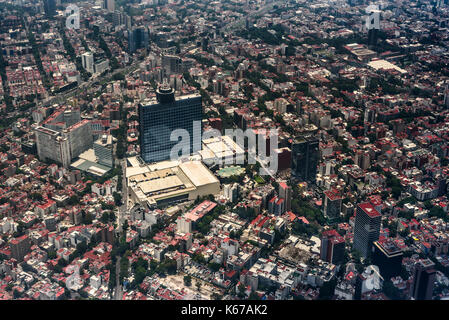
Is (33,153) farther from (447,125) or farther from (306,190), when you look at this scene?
(447,125)

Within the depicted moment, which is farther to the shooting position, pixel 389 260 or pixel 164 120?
pixel 164 120

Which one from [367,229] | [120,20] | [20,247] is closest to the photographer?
[20,247]

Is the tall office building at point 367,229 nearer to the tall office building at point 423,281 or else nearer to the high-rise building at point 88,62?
the tall office building at point 423,281

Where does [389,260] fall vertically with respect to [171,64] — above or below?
below

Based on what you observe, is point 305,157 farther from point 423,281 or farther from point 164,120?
point 423,281

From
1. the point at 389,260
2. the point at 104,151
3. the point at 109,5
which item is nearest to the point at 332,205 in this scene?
the point at 389,260

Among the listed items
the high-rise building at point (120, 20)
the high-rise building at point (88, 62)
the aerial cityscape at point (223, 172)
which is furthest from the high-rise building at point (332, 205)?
the high-rise building at point (120, 20)

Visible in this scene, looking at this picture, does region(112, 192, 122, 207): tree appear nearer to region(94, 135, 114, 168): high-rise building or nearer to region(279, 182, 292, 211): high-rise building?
region(94, 135, 114, 168): high-rise building

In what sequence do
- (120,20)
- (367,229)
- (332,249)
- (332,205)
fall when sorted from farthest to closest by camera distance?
1. (120,20)
2. (332,205)
3. (367,229)
4. (332,249)
